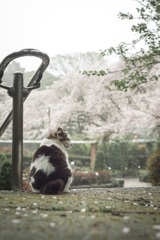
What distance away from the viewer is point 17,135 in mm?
3500

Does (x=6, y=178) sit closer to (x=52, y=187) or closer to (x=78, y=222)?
(x=52, y=187)

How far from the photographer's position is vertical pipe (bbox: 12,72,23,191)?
3.43 meters

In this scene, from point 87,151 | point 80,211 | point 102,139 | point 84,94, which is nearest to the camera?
point 80,211

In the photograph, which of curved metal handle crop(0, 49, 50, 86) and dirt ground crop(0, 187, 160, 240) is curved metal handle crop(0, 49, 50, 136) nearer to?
curved metal handle crop(0, 49, 50, 86)

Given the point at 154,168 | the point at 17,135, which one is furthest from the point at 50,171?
the point at 154,168

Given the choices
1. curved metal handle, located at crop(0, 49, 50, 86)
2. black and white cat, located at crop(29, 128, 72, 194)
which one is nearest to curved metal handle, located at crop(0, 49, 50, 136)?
curved metal handle, located at crop(0, 49, 50, 86)

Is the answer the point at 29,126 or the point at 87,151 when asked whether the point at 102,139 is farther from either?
the point at 29,126

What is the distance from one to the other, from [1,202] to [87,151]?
15.5m

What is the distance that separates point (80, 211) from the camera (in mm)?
2146

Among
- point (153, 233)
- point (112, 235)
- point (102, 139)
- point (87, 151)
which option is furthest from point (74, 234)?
point (87, 151)

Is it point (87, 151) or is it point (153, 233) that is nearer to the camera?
A: point (153, 233)

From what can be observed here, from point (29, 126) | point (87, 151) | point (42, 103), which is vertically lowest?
point (87, 151)

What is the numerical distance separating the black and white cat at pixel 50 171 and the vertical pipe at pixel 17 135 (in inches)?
9.0

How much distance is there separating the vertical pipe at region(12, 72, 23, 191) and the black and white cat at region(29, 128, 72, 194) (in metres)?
0.23
